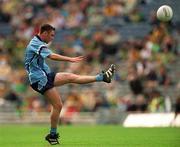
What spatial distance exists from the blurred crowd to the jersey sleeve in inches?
497

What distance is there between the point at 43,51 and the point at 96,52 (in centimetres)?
1645

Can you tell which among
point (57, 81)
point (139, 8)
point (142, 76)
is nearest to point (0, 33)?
point (139, 8)

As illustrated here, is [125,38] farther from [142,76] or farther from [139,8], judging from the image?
[142,76]

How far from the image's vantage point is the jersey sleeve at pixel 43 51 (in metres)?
15.3

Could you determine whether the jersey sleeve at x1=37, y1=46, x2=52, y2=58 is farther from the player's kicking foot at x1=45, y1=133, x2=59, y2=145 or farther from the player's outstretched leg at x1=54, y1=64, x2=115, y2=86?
the player's kicking foot at x1=45, y1=133, x2=59, y2=145

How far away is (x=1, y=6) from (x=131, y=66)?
367 inches

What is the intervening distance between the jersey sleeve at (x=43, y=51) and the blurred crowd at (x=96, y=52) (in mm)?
12630

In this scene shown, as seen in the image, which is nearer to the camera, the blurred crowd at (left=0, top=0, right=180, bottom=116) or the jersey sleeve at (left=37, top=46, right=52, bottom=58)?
the jersey sleeve at (left=37, top=46, right=52, bottom=58)

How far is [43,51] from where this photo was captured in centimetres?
1539

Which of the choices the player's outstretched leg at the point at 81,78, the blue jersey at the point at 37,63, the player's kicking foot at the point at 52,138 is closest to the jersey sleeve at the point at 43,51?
the blue jersey at the point at 37,63

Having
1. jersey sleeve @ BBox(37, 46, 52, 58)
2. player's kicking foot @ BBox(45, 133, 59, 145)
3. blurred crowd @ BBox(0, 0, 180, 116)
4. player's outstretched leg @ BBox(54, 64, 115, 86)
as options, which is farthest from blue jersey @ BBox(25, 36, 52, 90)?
blurred crowd @ BBox(0, 0, 180, 116)

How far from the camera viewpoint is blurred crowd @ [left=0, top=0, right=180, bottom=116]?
2917cm

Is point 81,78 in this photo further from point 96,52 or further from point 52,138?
point 96,52

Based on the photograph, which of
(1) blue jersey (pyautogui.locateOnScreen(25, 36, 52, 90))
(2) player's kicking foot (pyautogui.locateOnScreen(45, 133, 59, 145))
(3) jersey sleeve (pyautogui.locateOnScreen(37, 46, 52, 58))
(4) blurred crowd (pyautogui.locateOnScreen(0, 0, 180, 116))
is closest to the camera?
(3) jersey sleeve (pyautogui.locateOnScreen(37, 46, 52, 58))
